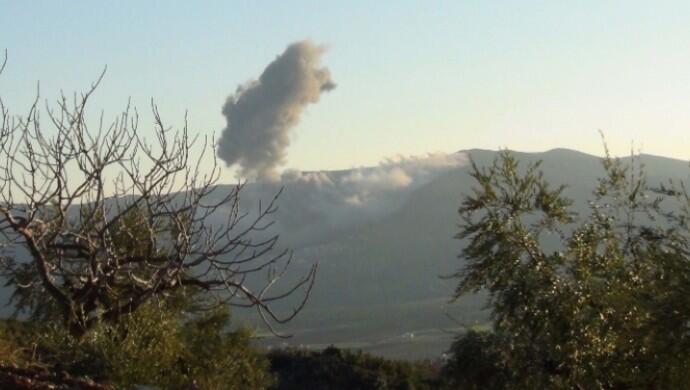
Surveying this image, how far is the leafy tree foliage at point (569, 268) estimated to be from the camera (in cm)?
2108

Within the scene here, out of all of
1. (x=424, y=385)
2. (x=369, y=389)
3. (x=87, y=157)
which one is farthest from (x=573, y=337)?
(x=369, y=389)

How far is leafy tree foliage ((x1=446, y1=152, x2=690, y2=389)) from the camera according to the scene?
69.2 feet

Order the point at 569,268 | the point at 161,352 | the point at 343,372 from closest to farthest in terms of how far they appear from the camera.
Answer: the point at 569,268 → the point at 161,352 → the point at 343,372

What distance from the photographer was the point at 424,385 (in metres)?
58.7

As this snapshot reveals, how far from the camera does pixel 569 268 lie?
24.2 metres

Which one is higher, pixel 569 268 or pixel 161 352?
pixel 569 268

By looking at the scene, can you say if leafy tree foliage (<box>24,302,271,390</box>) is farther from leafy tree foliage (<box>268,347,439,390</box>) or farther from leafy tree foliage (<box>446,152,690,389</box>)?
leafy tree foliage (<box>268,347,439,390</box>)

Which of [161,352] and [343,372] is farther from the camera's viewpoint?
[343,372]

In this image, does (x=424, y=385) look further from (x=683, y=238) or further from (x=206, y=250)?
(x=206, y=250)

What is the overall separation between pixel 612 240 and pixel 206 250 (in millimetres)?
13170

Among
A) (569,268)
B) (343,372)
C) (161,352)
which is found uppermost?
(569,268)

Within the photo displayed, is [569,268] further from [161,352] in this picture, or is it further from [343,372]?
[343,372]

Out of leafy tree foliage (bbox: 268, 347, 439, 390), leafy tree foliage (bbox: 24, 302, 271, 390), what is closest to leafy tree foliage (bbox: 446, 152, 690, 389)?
leafy tree foliage (bbox: 24, 302, 271, 390)

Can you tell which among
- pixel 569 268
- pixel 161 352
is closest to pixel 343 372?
pixel 161 352
